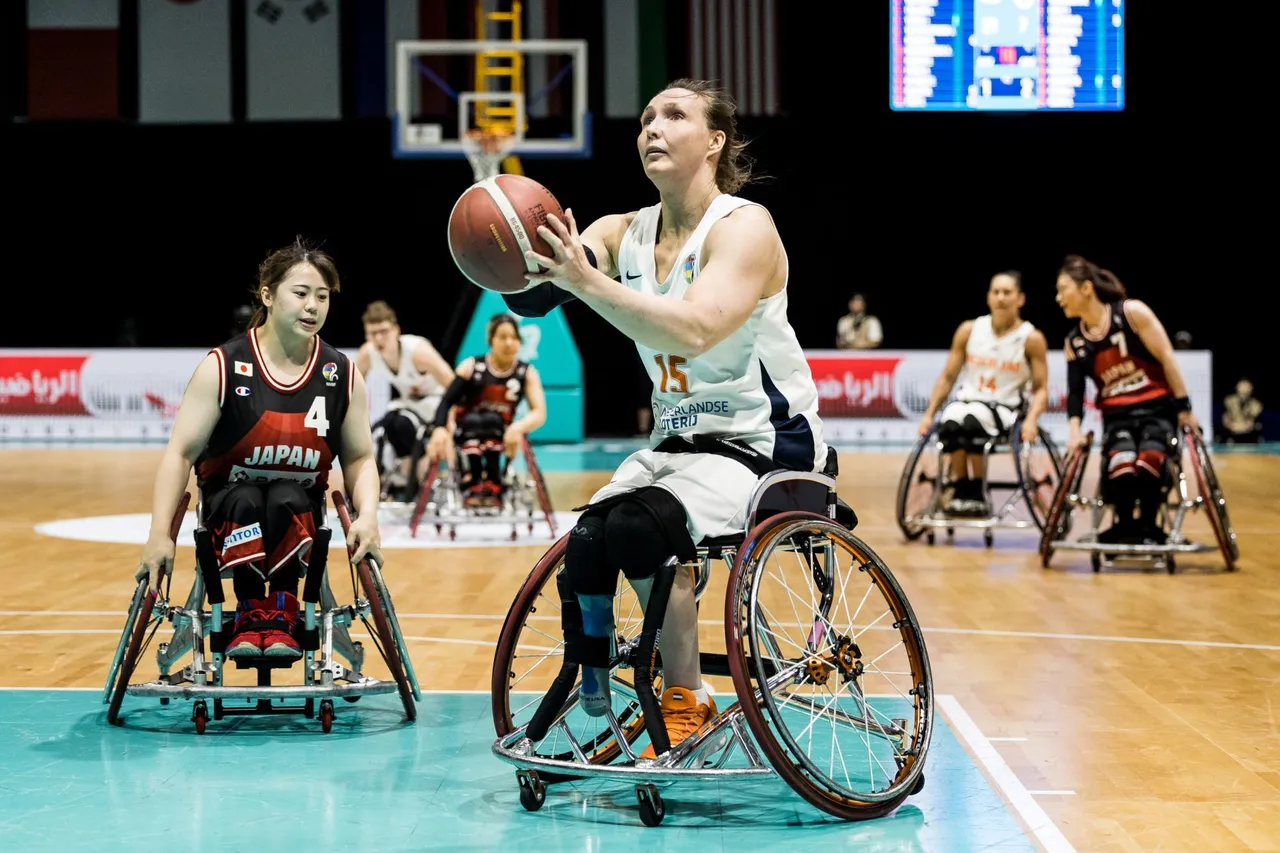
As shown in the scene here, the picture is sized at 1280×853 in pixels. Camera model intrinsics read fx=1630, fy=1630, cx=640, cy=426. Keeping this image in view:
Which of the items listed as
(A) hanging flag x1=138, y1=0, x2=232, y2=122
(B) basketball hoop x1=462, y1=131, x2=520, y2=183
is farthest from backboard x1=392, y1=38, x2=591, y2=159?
(A) hanging flag x1=138, y1=0, x2=232, y2=122

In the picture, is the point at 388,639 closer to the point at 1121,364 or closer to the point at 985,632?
the point at 985,632

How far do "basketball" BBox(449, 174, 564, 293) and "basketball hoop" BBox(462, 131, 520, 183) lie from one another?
39.0ft

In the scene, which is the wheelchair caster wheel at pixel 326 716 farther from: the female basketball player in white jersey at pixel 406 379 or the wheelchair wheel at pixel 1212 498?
the female basketball player in white jersey at pixel 406 379

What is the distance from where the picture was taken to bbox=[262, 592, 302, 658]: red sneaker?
14.1 ft

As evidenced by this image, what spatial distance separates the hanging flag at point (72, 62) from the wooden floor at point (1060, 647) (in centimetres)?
803

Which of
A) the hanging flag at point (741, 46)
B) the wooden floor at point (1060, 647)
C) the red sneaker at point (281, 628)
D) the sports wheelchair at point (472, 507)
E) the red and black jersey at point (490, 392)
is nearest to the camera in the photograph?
the wooden floor at point (1060, 647)

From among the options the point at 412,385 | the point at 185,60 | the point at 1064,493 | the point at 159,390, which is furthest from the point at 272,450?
the point at 185,60

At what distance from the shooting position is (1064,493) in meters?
7.64

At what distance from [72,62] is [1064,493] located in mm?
13065

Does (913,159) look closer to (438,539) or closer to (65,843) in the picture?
(438,539)

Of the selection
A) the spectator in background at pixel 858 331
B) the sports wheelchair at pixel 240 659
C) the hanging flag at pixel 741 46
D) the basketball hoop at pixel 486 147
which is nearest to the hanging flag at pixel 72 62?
the basketball hoop at pixel 486 147

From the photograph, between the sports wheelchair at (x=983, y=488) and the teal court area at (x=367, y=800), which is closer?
the teal court area at (x=367, y=800)

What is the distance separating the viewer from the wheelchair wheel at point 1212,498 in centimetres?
748

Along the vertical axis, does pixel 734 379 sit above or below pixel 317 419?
above
